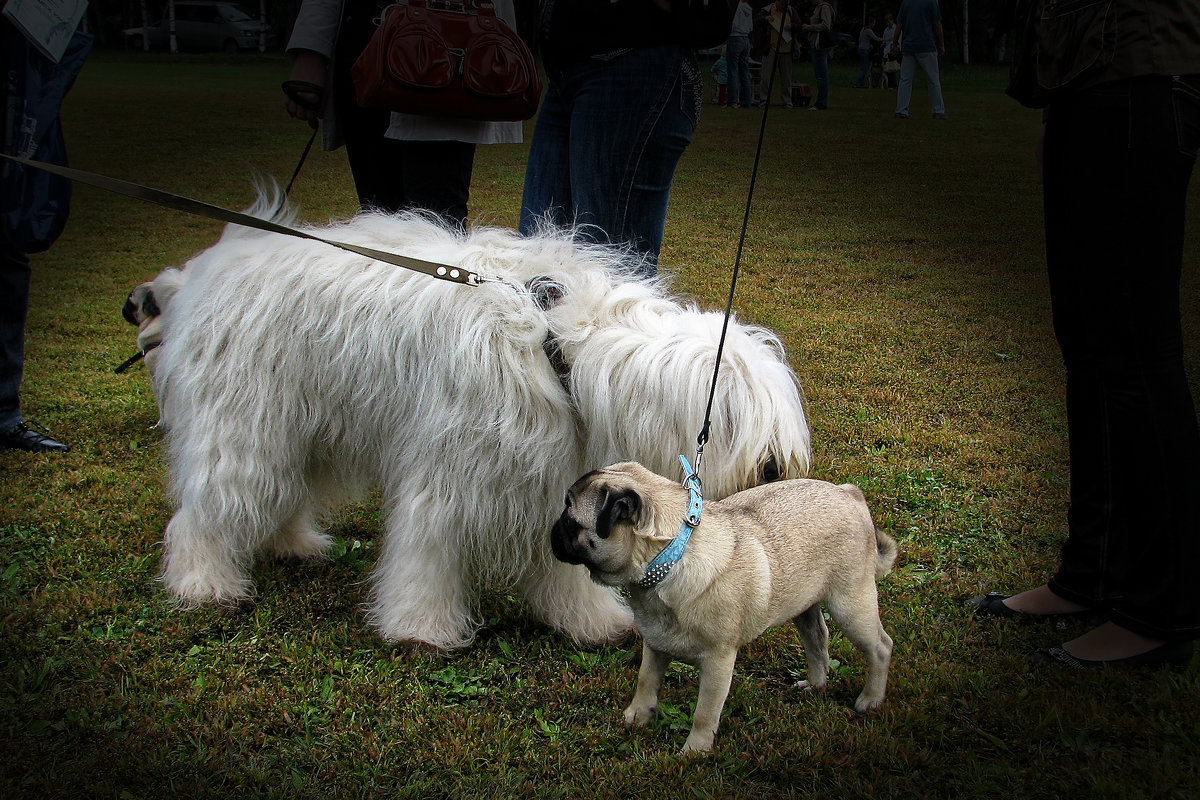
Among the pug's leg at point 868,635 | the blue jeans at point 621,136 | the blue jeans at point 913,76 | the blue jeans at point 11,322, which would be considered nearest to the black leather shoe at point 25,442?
the blue jeans at point 11,322

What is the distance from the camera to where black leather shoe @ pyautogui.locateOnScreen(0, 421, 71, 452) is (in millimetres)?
4379

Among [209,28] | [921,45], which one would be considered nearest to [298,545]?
[921,45]

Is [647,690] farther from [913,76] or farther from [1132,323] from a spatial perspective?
[913,76]

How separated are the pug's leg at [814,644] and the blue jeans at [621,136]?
133 centimetres

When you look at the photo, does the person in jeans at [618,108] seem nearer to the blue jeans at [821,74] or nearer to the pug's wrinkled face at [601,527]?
the pug's wrinkled face at [601,527]

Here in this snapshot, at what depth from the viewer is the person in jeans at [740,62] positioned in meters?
18.9

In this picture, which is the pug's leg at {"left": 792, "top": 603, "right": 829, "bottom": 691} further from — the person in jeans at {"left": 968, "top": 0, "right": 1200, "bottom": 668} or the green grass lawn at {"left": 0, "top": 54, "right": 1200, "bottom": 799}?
the person in jeans at {"left": 968, "top": 0, "right": 1200, "bottom": 668}

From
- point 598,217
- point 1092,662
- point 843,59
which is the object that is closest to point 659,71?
point 598,217

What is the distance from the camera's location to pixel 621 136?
321 centimetres

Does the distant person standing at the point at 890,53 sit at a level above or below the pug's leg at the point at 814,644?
above

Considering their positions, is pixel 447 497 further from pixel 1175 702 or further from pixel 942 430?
pixel 942 430

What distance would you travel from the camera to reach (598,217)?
11.1ft

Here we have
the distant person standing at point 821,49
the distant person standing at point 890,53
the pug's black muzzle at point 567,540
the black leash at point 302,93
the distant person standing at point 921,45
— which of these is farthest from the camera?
the distant person standing at point 890,53

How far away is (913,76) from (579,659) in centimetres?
1753
